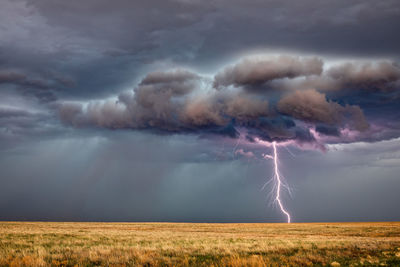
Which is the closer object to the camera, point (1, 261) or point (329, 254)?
point (1, 261)

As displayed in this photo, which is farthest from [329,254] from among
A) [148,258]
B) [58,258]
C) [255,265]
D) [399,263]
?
[58,258]

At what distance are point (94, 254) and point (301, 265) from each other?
10.4 m

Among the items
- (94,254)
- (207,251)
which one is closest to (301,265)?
(207,251)

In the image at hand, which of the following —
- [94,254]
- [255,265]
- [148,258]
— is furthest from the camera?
[94,254]

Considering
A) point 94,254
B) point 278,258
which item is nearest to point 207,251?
point 278,258

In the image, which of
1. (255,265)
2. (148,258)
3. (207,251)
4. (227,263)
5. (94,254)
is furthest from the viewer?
(207,251)

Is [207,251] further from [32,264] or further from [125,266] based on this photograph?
[32,264]

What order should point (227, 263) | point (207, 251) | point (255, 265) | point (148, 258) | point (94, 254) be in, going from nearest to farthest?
1. point (255, 265)
2. point (227, 263)
3. point (148, 258)
4. point (94, 254)
5. point (207, 251)

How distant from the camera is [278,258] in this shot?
15852mm

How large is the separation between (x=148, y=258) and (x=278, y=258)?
6.49 m

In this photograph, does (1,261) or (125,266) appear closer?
(125,266)

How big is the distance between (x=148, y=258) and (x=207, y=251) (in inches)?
188

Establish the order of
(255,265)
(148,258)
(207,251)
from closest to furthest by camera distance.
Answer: (255,265) → (148,258) → (207,251)

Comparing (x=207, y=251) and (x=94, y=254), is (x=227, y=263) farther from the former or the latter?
(x=94, y=254)
